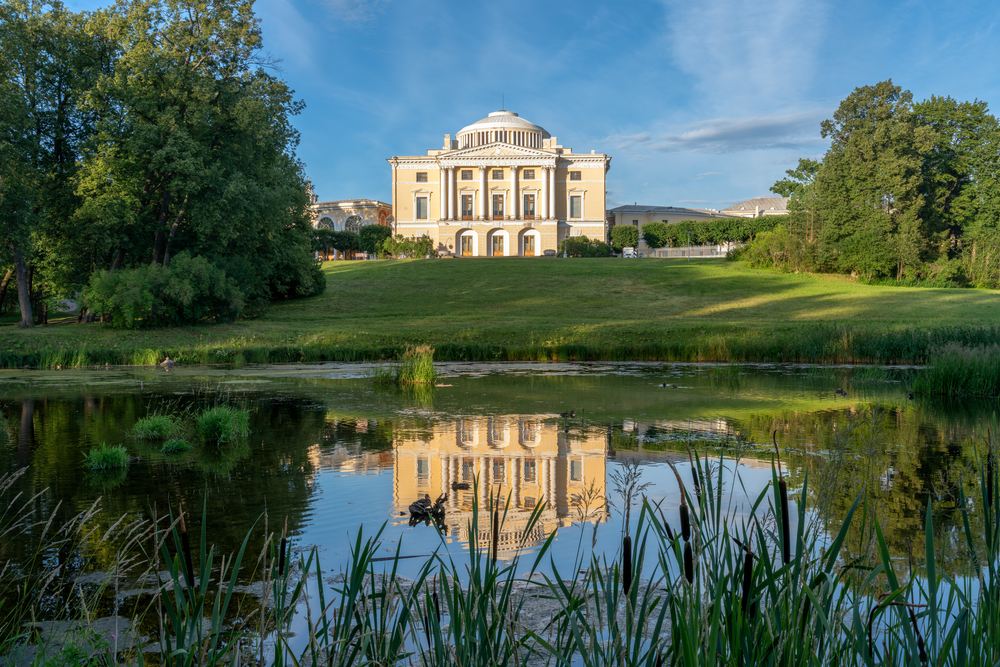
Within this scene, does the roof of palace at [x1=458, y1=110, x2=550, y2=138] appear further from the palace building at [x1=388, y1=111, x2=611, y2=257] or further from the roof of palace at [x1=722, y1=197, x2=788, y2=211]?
the roof of palace at [x1=722, y1=197, x2=788, y2=211]

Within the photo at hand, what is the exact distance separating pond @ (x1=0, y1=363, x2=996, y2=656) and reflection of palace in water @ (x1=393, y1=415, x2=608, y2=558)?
29 millimetres

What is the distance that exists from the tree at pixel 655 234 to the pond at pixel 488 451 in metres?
48.2

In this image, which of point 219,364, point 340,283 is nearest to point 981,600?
point 219,364

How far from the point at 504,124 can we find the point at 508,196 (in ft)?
29.0

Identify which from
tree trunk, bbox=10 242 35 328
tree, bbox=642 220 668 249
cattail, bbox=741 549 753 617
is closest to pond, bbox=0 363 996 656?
cattail, bbox=741 549 753 617

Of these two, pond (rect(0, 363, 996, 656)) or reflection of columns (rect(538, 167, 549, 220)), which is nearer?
pond (rect(0, 363, 996, 656))

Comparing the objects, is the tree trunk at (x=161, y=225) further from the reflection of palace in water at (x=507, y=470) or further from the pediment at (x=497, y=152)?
the pediment at (x=497, y=152)

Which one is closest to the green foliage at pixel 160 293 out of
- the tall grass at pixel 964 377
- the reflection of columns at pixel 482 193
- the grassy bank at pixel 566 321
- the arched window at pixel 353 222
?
the grassy bank at pixel 566 321

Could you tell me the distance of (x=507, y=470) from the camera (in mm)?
6785

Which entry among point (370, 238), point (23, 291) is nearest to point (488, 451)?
point (23, 291)

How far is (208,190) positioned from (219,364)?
8.21 m

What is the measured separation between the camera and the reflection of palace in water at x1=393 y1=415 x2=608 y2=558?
519 cm

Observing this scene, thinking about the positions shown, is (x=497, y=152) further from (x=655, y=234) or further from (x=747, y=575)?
(x=747, y=575)

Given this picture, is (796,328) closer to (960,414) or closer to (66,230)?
(960,414)
